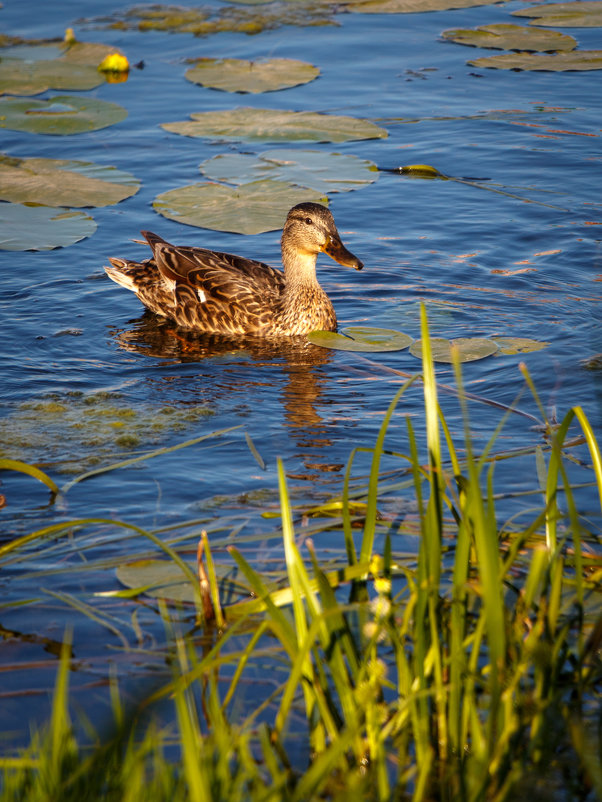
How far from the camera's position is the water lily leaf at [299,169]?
909 cm

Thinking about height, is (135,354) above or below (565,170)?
below

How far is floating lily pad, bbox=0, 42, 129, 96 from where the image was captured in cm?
1144

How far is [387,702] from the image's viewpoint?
10.6ft

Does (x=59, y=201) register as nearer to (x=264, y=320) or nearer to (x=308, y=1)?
(x=264, y=320)

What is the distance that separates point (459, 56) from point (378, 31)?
1445 millimetres

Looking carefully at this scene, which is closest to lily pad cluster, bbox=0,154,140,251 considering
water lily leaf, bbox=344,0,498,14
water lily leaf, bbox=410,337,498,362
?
water lily leaf, bbox=410,337,498,362

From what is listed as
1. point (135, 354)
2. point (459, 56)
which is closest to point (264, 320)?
point (135, 354)

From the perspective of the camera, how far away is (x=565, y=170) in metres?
9.52

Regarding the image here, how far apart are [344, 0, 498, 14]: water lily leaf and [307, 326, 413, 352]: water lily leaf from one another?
8.18 m

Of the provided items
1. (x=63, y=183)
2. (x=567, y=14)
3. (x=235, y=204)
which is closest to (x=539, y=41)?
(x=567, y=14)

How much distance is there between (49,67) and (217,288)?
586cm

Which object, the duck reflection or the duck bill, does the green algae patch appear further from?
the duck bill

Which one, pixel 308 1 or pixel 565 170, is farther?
pixel 308 1

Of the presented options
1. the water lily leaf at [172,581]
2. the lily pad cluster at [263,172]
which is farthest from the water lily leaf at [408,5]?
the water lily leaf at [172,581]
